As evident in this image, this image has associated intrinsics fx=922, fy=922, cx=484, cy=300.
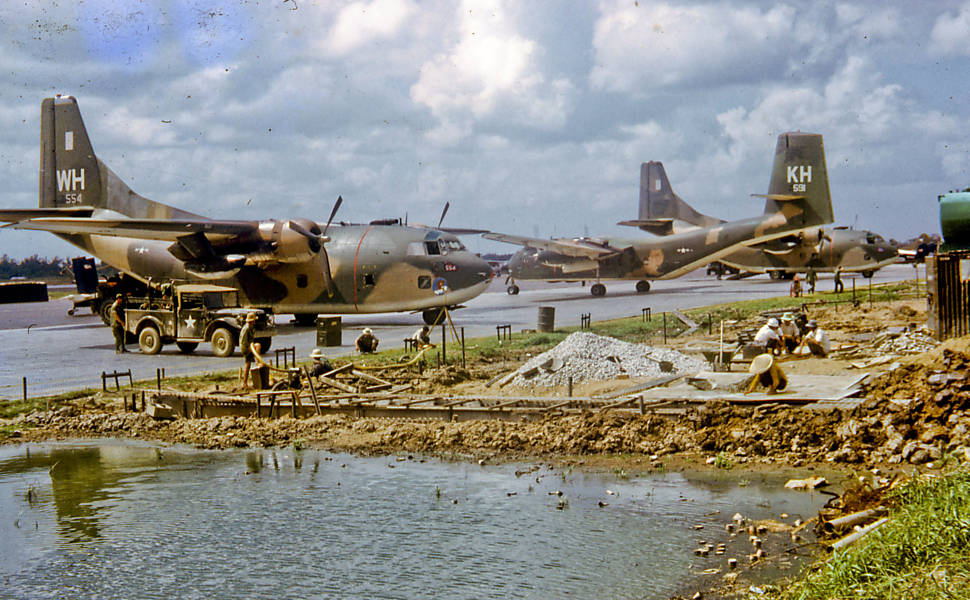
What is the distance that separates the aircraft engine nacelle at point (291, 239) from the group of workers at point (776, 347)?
52.7 feet

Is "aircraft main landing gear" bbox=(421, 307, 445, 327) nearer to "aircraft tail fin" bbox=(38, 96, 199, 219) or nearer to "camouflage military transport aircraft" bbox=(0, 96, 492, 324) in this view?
"camouflage military transport aircraft" bbox=(0, 96, 492, 324)

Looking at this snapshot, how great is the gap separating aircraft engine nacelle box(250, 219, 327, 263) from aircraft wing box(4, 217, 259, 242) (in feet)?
2.03

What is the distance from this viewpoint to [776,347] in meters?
21.8

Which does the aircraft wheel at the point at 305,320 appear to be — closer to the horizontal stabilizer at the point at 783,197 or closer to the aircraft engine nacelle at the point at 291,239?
the aircraft engine nacelle at the point at 291,239

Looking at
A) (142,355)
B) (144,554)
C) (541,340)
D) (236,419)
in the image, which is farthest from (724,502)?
(142,355)

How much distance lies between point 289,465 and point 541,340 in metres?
14.9

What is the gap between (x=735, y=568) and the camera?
9.66 metres

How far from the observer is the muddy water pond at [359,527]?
32.5 ft

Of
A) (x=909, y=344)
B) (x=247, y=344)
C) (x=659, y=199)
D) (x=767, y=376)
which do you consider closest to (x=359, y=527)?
(x=767, y=376)

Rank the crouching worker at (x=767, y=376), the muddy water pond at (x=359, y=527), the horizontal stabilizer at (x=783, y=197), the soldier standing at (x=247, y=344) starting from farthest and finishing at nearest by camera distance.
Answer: the horizontal stabilizer at (x=783, y=197) < the soldier standing at (x=247, y=344) < the crouching worker at (x=767, y=376) < the muddy water pond at (x=359, y=527)

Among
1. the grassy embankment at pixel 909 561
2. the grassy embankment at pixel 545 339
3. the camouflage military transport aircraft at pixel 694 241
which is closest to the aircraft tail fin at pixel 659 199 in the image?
the camouflage military transport aircraft at pixel 694 241

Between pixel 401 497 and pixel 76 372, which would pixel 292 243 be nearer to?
pixel 76 372

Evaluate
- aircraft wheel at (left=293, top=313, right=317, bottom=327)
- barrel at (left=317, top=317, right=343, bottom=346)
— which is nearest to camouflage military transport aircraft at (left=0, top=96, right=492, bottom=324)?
aircraft wheel at (left=293, top=313, right=317, bottom=327)

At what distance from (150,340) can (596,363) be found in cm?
1455
